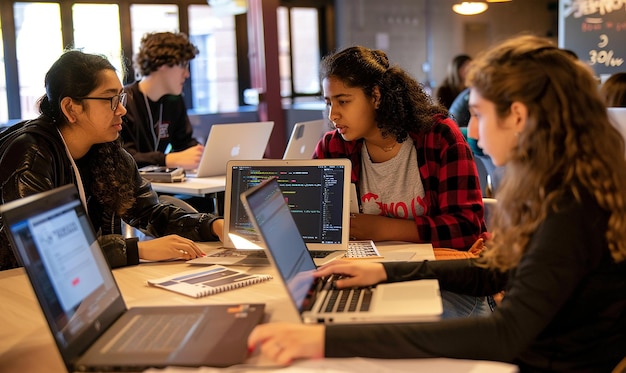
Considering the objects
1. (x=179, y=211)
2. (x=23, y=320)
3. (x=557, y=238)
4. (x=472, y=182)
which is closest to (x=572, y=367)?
(x=557, y=238)

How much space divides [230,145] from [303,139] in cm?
40

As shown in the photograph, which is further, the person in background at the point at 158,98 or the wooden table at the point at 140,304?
the person in background at the point at 158,98

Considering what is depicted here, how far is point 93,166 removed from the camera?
2395 millimetres

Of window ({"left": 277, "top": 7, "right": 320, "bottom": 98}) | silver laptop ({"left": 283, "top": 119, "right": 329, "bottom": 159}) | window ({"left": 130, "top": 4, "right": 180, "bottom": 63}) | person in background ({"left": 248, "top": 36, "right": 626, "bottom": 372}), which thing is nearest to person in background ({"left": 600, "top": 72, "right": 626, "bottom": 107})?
silver laptop ({"left": 283, "top": 119, "right": 329, "bottom": 159})

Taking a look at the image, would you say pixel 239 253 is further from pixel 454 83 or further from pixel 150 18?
pixel 150 18

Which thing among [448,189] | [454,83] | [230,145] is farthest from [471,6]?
[448,189]

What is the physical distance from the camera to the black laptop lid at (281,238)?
4.77ft

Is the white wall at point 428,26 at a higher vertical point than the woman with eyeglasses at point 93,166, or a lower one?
higher

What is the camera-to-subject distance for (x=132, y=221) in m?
2.52

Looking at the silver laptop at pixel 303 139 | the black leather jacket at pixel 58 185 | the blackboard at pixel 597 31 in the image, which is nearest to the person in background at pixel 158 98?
the silver laptop at pixel 303 139

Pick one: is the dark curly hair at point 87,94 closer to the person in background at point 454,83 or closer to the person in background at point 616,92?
the person in background at point 616,92

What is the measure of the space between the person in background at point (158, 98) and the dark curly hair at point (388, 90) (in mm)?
1907

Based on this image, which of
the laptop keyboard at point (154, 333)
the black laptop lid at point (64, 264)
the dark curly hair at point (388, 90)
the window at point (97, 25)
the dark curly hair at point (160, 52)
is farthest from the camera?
the window at point (97, 25)

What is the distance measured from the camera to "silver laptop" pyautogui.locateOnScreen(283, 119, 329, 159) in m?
3.80
